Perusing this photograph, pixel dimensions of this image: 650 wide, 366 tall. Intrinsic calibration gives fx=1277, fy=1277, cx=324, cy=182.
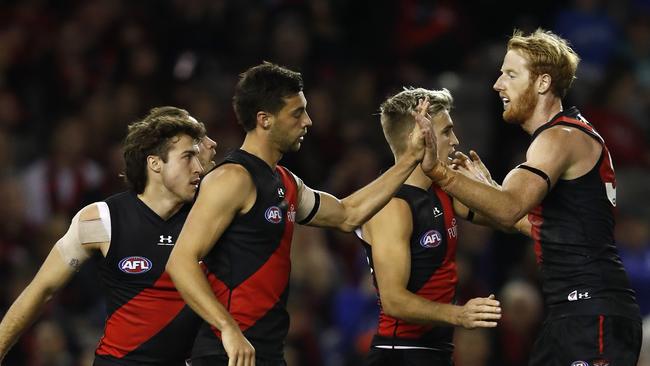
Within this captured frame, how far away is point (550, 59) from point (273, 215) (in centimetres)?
156

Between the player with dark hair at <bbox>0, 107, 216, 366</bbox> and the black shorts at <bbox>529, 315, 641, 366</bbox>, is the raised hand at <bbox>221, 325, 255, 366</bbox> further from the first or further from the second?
the black shorts at <bbox>529, 315, 641, 366</bbox>

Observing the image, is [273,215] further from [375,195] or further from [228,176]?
[375,195]

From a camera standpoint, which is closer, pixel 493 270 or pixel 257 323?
pixel 257 323

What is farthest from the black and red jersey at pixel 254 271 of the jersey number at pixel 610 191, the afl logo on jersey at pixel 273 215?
the jersey number at pixel 610 191

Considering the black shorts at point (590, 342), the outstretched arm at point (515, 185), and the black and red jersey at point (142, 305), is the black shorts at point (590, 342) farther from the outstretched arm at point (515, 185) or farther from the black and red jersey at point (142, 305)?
the black and red jersey at point (142, 305)

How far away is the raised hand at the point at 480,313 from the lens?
19.5ft

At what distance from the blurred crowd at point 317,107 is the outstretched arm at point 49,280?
2.81 meters

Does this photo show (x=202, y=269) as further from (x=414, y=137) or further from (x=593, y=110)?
(x=593, y=110)

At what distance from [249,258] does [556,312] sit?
4.91ft

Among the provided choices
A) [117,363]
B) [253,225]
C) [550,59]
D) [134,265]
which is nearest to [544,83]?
[550,59]

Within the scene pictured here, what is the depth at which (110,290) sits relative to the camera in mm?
6648

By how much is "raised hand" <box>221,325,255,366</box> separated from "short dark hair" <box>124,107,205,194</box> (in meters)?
1.28

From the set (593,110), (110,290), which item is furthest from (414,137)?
(593,110)

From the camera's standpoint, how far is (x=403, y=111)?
23.0ft
